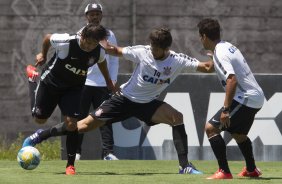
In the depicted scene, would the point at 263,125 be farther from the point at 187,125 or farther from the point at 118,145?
the point at 118,145

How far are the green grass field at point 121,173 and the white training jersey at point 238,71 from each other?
922 millimetres

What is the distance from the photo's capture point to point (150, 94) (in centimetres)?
1303

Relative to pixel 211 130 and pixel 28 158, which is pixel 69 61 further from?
pixel 211 130

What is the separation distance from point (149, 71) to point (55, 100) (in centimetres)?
132

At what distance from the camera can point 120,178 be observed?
1173cm

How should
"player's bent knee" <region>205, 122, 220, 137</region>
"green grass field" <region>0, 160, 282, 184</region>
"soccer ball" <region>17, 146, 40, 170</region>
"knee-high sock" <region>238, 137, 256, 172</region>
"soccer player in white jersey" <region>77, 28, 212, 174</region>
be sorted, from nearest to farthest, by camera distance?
1. "green grass field" <region>0, 160, 282, 184</region>
2. "player's bent knee" <region>205, 122, 220, 137</region>
3. "knee-high sock" <region>238, 137, 256, 172</region>
4. "soccer ball" <region>17, 146, 40, 170</region>
5. "soccer player in white jersey" <region>77, 28, 212, 174</region>

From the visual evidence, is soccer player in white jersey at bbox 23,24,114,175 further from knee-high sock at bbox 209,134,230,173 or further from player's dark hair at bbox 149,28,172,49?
knee-high sock at bbox 209,134,230,173

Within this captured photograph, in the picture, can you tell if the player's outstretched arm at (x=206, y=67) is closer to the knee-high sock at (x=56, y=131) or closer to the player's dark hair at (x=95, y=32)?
the player's dark hair at (x=95, y=32)

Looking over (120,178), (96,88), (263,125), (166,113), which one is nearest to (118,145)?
(96,88)

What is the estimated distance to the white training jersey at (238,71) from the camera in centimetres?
1157

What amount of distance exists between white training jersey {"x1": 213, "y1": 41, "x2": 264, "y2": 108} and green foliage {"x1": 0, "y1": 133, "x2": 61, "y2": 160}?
248 inches

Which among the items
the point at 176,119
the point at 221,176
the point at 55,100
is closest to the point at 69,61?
the point at 55,100

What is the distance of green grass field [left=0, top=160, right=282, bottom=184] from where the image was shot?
11.4 metres

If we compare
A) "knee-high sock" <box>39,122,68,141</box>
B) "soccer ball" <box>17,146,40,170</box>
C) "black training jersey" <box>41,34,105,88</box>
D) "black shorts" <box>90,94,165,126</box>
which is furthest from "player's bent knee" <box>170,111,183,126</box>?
"soccer ball" <box>17,146,40,170</box>
